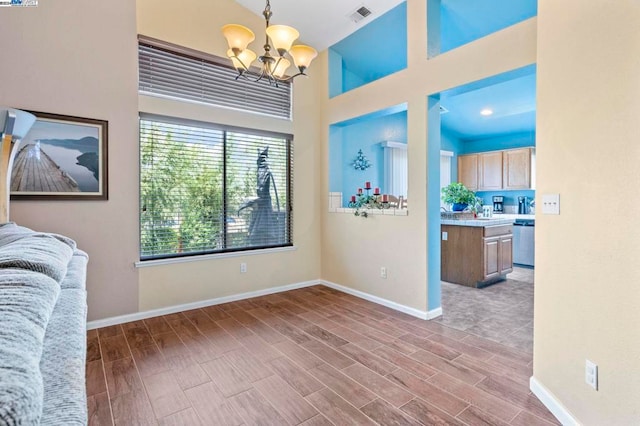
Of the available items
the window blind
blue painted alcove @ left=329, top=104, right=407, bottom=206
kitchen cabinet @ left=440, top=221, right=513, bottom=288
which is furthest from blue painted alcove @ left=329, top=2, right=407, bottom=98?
kitchen cabinet @ left=440, top=221, right=513, bottom=288

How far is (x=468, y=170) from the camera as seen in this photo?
703cm

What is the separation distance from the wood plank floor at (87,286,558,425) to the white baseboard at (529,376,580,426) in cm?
4

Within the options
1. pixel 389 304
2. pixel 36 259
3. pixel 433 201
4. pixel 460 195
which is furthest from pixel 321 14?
pixel 36 259

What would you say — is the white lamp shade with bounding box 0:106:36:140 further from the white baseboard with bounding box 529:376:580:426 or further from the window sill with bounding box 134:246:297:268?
the white baseboard with bounding box 529:376:580:426

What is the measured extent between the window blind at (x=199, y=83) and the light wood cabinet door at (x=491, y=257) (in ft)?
10.7

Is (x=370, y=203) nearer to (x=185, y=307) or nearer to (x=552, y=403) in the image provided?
(x=185, y=307)

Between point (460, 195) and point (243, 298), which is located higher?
point (460, 195)

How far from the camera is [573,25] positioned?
1690mm

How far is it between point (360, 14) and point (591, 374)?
3.84m

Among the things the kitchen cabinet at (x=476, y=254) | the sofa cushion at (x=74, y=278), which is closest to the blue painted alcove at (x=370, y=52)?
the kitchen cabinet at (x=476, y=254)

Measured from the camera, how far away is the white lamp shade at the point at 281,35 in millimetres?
2268

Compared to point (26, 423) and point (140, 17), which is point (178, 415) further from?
point (140, 17)

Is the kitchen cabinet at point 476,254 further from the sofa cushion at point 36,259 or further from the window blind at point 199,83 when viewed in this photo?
the sofa cushion at point 36,259

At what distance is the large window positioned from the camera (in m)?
3.34
